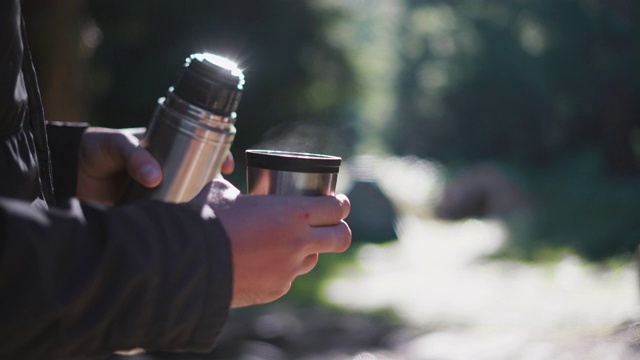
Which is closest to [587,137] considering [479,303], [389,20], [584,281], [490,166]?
[490,166]

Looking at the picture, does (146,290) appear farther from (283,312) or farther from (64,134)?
(283,312)

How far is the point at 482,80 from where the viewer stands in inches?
877

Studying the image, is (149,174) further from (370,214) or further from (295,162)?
(370,214)

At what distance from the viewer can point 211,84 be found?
174 centimetres

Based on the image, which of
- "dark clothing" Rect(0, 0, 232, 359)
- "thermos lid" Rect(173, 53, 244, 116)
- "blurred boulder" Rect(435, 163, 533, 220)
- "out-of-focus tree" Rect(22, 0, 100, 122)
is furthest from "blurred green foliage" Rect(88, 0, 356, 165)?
"dark clothing" Rect(0, 0, 232, 359)

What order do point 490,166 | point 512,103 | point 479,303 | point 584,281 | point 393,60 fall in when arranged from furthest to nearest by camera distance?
1. point 393,60
2. point 512,103
3. point 490,166
4. point 584,281
5. point 479,303

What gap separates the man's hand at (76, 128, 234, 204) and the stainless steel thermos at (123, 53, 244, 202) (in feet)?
0.53

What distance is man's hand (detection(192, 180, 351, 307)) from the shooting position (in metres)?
1.38

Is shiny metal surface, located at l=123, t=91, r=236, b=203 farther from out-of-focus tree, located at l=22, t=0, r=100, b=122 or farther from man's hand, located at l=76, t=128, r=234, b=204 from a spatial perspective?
out-of-focus tree, located at l=22, t=0, r=100, b=122

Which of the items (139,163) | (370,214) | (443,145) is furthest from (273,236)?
(443,145)

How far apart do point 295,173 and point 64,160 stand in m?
0.85

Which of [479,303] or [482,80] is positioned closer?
[479,303]

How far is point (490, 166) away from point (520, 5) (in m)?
3.72

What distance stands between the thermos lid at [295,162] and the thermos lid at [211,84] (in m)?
0.19
